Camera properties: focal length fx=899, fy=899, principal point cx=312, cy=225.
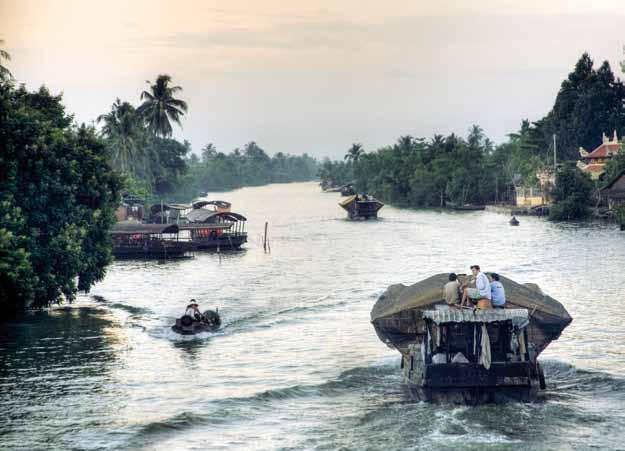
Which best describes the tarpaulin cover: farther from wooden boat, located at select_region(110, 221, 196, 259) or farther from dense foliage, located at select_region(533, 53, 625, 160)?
dense foliage, located at select_region(533, 53, 625, 160)

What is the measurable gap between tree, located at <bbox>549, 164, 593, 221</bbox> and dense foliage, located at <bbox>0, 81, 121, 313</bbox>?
62.4 meters

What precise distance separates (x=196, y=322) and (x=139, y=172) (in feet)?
247

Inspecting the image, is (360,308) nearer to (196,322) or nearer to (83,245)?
(196,322)

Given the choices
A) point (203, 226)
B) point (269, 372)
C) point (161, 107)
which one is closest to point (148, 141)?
point (161, 107)

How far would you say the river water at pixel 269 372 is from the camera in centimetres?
2247

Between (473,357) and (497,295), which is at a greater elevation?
(497,295)

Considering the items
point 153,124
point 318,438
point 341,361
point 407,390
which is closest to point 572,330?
point 341,361

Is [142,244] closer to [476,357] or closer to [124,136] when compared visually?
[124,136]

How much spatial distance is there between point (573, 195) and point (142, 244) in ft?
160

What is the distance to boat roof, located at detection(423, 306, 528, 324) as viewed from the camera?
22.3 m

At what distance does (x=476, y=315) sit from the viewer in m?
22.4

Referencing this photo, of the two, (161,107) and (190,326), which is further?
(161,107)

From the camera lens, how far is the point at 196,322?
35.4 meters

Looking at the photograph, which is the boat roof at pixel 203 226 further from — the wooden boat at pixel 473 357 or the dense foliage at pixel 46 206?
the wooden boat at pixel 473 357
